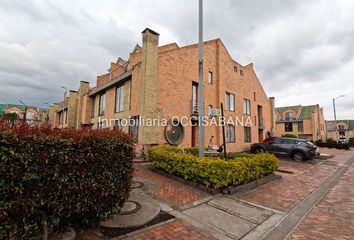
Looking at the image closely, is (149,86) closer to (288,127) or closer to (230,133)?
(230,133)

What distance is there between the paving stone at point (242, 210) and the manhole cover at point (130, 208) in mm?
1949

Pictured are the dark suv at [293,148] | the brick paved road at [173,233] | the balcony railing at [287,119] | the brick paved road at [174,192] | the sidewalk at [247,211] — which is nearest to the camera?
the brick paved road at [173,233]

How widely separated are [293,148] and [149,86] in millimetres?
11108

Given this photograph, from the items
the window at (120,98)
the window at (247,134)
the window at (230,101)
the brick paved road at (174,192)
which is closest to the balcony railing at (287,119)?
the window at (247,134)

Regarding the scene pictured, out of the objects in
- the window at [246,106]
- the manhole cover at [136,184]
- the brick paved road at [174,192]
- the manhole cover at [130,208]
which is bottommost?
the brick paved road at [174,192]

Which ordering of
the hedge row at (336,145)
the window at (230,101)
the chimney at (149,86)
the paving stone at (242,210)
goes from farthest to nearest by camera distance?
the hedge row at (336,145) → the window at (230,101) → the chimney at (149,86) → the paving stone at (242,210)

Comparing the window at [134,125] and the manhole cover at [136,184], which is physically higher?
the window at [134,125]

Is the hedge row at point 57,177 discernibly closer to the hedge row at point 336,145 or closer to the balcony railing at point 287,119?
the hedge row at point 336,145

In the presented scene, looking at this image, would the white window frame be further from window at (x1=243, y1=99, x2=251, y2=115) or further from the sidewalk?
window at (x1=243, y1=99, x2=251, y2=115)

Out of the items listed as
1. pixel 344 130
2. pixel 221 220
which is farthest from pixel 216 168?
pixel 344 130

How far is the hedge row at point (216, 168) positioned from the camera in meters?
5.93

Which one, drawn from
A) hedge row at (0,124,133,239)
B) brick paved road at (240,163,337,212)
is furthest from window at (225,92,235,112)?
hedge row at (0,124,133,239)

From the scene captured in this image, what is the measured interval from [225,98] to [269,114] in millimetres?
12169

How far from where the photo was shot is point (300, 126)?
129 ft
